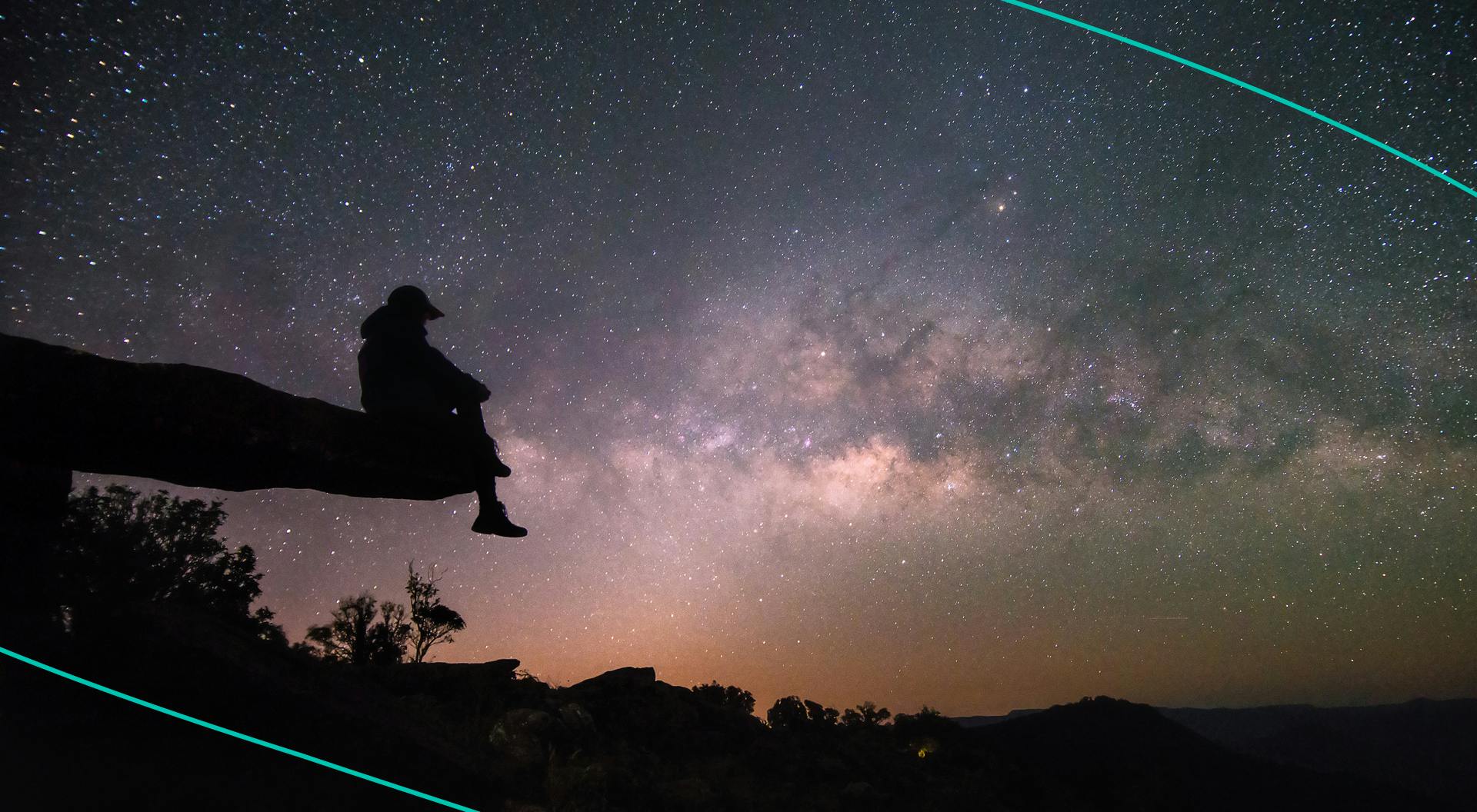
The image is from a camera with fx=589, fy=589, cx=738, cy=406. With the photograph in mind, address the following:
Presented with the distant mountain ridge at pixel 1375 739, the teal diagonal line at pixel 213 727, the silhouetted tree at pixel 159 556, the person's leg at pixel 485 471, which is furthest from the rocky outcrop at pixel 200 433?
the distant mountain ridge at pixel 1375 739

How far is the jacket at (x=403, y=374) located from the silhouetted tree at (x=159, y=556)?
58.4ft

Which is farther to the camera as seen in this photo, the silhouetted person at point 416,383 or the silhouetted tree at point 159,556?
the silhouetted tree at point 159,556

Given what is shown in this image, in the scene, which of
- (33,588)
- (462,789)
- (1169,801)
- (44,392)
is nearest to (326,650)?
(462,789)

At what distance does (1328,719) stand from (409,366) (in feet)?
641

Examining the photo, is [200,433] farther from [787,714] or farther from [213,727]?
[787,714]

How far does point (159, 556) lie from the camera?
19000mm

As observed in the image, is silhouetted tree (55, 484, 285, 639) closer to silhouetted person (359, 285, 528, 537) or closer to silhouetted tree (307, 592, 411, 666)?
silhouetted tree (307, 592, 411, 666)

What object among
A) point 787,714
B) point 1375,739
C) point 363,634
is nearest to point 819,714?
point 787,714

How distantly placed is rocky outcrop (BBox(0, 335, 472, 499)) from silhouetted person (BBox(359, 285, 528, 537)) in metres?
0.18

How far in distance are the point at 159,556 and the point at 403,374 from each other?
841 inches

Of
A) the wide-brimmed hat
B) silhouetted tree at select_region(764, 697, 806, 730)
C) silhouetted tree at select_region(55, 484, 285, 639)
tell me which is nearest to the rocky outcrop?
the wide-brimmed hat

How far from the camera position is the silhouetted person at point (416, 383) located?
5.30 meters

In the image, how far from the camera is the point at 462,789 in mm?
9977

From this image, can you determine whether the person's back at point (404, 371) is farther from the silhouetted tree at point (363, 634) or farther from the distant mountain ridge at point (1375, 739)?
the distant mountain ridge at point (1375, 739)
